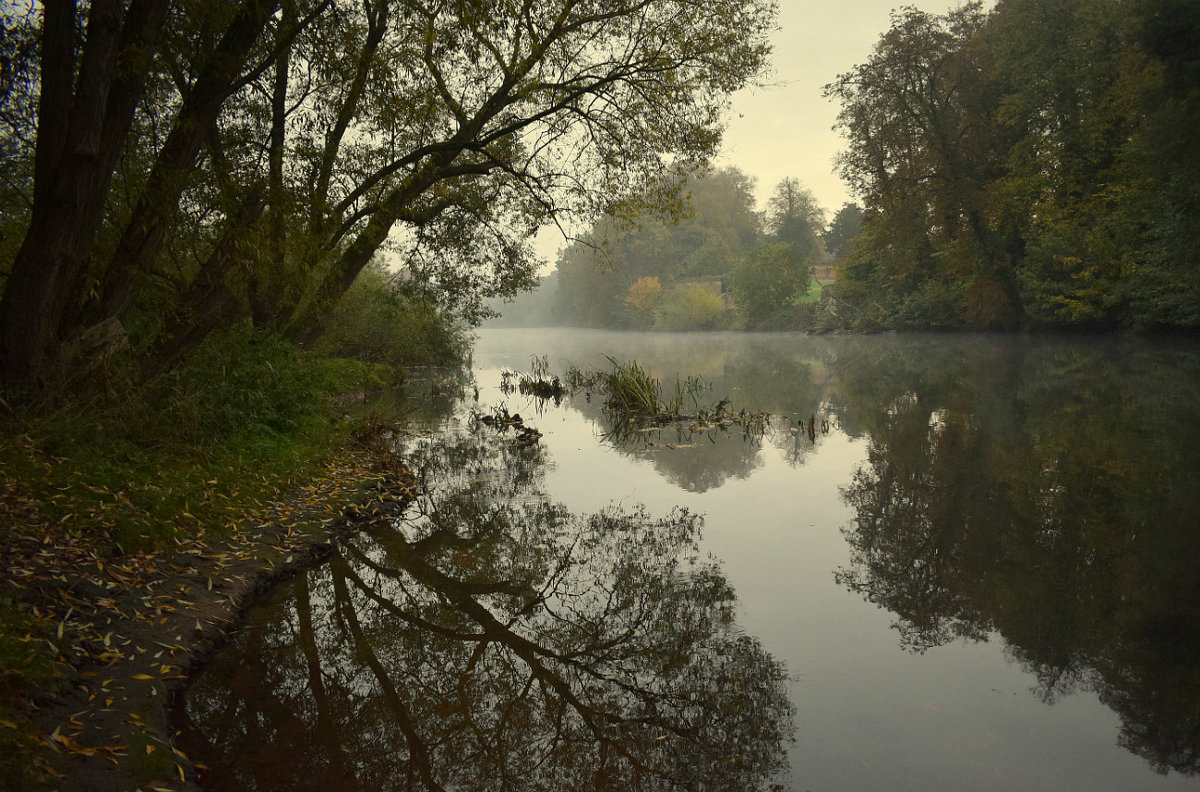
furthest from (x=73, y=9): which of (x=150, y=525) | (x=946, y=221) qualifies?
(x=946, y=221)

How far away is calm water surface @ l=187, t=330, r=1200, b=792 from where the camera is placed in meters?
3.64

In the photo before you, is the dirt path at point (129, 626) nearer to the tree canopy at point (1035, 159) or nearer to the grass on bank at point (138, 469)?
the grass on bank at point (138, 469)

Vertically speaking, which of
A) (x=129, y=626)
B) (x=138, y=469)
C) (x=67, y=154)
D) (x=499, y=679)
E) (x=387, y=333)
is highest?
(x=67, y=154)

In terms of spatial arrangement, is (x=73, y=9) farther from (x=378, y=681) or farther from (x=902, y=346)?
(x=902, y=346)

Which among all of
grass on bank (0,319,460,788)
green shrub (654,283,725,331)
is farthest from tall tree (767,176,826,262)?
grass on bank (0,319,460,788)

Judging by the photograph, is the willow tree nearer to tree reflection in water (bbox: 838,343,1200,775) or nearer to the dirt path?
the dirt path

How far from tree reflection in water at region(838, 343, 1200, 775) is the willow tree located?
6.95 meters

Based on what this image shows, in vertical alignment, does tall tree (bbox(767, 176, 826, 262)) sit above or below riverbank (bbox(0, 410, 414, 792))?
above

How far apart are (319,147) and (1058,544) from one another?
1175 cm

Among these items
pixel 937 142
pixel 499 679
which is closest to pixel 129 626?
pixel 499 679

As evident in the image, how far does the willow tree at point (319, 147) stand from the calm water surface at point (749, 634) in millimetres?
3668

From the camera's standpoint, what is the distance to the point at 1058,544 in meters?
6.59

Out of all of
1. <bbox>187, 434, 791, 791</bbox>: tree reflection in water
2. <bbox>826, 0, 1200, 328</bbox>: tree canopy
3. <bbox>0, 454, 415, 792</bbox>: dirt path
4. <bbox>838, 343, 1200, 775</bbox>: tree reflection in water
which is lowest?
<bbox>187, 434, 791, 791</bbox>: tree reflection in water

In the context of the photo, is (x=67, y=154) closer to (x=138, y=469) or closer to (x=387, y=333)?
(x=138, y=469)
